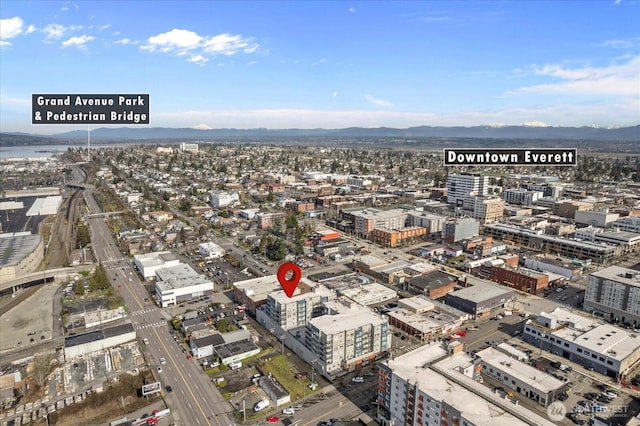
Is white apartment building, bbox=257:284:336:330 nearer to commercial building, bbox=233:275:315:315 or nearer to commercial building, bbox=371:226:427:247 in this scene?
commercial building, bbox=233:275:315:315

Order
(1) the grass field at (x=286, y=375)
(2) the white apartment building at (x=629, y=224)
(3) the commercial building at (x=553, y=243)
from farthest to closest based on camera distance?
(2) the white apartment building at (x=629, y=224), (3) the commercial building at (x=553, y=243), (1) the grass field at (x=286, y=375)

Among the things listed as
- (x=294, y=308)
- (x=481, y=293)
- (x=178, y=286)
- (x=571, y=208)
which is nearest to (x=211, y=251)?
(x=178, y=286)

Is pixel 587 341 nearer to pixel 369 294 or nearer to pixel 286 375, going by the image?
pixel 369 294

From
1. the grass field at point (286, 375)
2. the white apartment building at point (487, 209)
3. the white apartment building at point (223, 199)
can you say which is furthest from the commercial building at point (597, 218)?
the white apartment building at point (223, 199)

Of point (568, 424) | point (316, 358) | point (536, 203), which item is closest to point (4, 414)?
point (316, 358)

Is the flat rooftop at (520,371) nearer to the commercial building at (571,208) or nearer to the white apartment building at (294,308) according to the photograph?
the white apartment building at (294,308)
